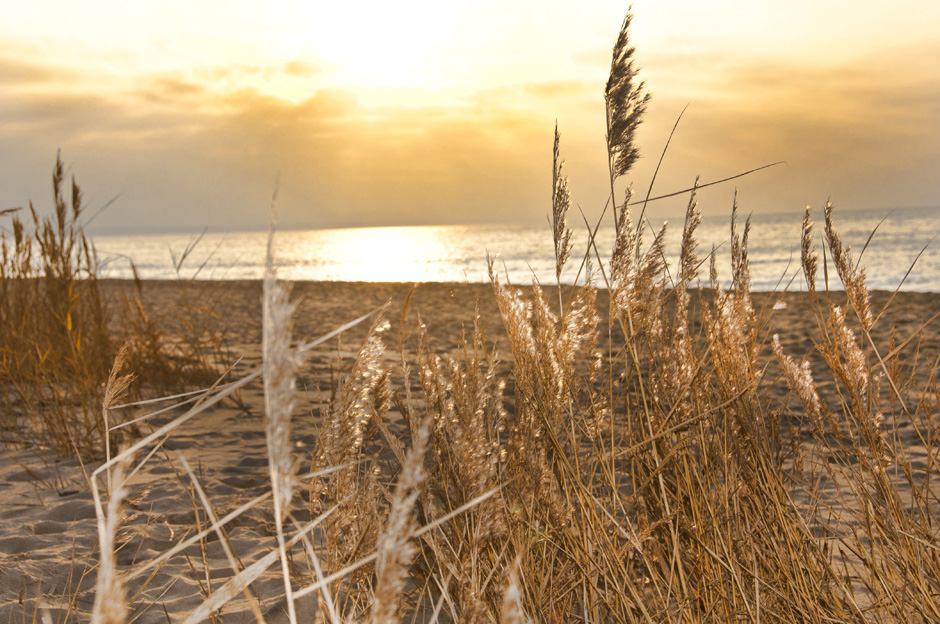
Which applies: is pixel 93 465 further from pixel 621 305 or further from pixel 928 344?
pixel 928 344

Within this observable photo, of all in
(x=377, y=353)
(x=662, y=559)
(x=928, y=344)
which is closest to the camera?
(x=377, y=353)

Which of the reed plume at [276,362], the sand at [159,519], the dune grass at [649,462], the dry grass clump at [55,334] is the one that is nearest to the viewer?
the reed plume at [276,362]

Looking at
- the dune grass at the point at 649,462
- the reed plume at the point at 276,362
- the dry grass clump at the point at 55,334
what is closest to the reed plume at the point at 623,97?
the dune grass at the point at 649,462

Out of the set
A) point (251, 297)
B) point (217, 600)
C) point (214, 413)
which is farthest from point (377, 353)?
point (251, 297)

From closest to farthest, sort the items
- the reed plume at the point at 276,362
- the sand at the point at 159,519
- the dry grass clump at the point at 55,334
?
the reed plume at the point at 276,362 → the sand at the point at 159,519 → the dry grass clump at the point at 55,334

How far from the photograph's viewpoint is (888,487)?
4.58 feet

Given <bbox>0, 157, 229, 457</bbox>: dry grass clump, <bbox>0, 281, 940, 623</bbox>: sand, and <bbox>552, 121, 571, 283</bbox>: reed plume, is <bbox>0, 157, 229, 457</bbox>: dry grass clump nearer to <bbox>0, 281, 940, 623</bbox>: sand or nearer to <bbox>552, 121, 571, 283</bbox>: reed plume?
<bbox>0, 281, 940, 623</bbox>: sand

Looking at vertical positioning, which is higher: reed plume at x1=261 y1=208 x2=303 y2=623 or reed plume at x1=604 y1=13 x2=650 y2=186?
reed plume at x1=604 y1=13 x2=650 y2=186

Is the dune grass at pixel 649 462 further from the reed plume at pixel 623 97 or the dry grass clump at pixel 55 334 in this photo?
the dry grass clump at pixel 55 334

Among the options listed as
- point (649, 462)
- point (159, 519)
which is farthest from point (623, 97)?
point (159, 519)

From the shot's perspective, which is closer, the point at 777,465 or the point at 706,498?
the point at 706,498

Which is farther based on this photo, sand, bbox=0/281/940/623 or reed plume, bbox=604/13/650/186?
sand, bbox=0/281/940/623

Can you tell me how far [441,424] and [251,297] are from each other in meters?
14.1

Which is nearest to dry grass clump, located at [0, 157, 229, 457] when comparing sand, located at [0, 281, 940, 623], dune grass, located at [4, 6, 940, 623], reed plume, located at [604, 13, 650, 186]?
sand, located at [0, 281, 940, 623]
